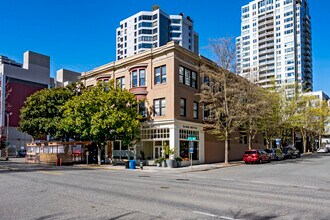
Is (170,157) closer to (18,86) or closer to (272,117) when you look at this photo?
(272,117)

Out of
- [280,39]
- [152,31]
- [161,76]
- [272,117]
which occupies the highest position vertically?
[280,39]

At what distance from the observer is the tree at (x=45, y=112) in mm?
40875

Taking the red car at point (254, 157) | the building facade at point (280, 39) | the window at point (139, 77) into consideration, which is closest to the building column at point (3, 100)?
the window at point (139, 77)

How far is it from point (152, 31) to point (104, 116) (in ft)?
296

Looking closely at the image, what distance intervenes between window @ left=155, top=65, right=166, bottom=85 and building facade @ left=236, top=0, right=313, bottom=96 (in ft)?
320

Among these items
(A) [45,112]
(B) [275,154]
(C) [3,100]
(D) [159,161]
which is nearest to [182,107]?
(D) [159,161]

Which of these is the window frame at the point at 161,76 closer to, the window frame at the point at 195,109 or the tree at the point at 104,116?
the tree at the point at 104,116

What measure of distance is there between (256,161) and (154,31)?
89.8m

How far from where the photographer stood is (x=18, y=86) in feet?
264

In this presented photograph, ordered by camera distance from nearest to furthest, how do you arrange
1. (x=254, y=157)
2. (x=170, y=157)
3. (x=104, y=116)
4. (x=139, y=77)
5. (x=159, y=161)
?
(x=159, y=161)
(x=170, y=157)
(x=104, y=116)
(x=254, y=157)
(x=139, y=77)

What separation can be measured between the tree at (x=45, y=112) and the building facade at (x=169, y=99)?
8363 mm

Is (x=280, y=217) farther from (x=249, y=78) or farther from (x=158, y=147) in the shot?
(x=249, y=78)

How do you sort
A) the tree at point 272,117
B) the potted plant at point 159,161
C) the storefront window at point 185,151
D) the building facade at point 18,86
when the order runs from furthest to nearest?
the building facade at point 18,86
the tree at point 272,117
the storefront window at point 185,151
the potted plant at point 159,161

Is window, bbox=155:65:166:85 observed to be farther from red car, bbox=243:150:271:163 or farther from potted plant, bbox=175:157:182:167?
red car, bbox=243:150:271:163
